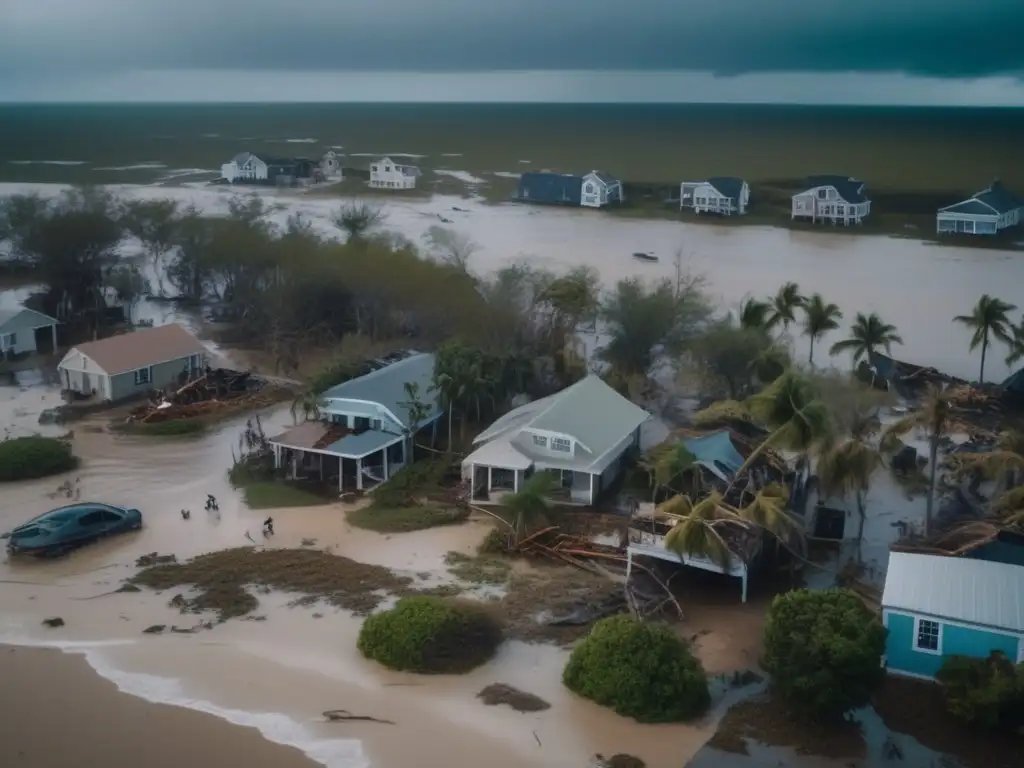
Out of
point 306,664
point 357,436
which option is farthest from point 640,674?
point 357,436

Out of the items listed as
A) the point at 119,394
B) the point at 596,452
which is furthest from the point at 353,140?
the point at 596,452

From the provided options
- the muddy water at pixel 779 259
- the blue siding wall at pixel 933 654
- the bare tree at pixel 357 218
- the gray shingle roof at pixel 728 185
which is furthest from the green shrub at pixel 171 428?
the gray shingle roof at pixel 728 185

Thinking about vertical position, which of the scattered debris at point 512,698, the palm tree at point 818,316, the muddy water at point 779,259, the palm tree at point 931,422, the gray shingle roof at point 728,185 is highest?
the gray shingle roof at point 728,185

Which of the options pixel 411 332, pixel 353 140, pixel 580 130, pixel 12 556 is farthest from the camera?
pixel 353 140

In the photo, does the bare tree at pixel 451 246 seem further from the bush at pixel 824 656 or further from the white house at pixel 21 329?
the bush at pixel 824 656

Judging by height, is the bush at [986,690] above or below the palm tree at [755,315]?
below

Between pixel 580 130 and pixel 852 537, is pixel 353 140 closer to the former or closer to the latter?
pixel 580 130

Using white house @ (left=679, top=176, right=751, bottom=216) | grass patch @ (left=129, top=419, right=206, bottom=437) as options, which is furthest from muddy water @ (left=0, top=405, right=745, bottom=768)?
white house @ (left=679, top=176, right=751, bottom=216)
